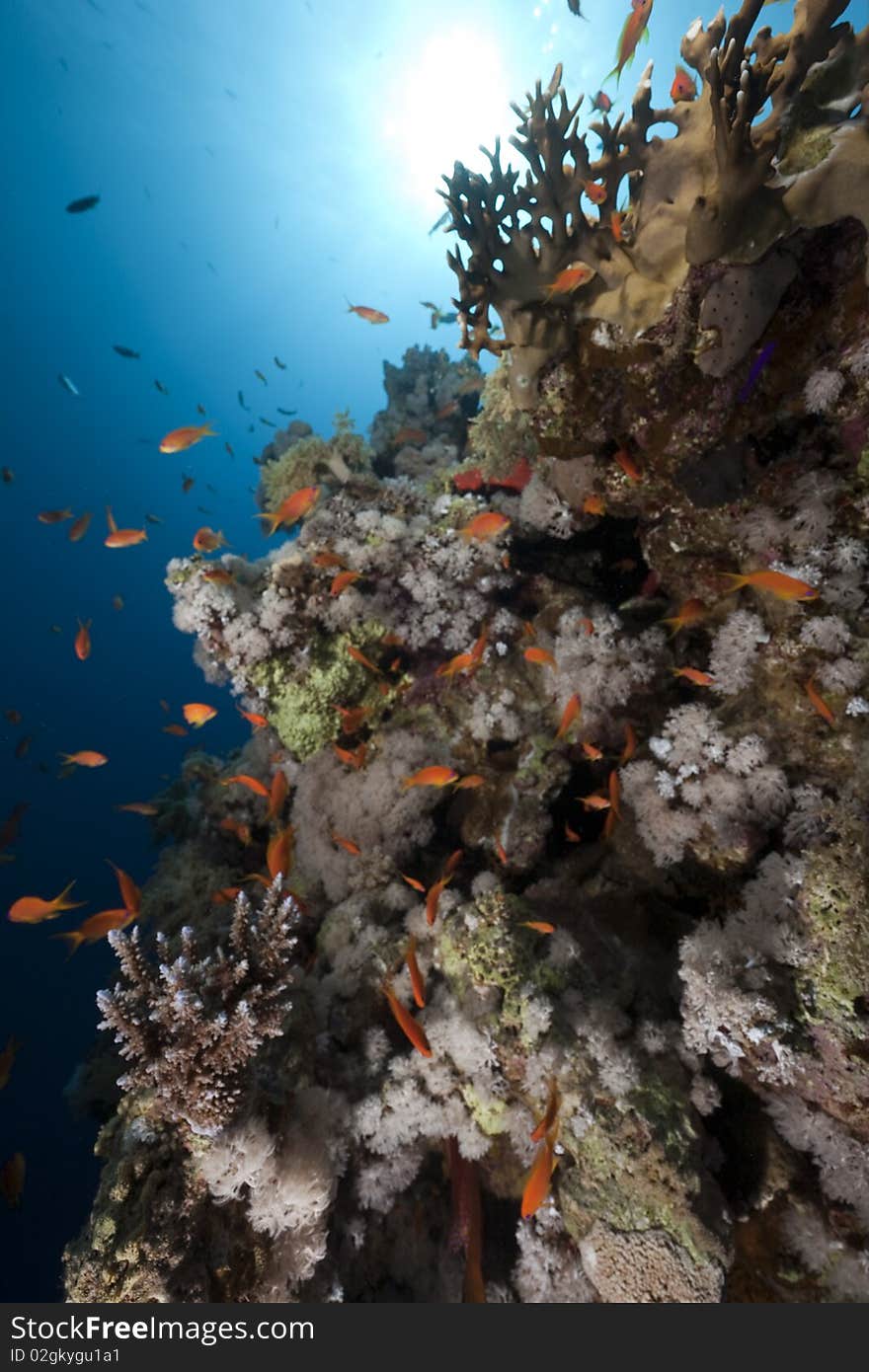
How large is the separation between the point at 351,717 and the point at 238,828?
2.74 meters

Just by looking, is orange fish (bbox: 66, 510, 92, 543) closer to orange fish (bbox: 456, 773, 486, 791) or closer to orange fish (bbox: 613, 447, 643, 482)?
orange fish (bbox: 456, 773, 486, 791)

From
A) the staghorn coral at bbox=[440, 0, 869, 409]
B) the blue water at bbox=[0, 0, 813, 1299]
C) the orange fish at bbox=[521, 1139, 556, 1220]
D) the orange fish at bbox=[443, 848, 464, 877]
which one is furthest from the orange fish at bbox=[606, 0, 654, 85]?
the blue water at bbox=[0, 0, 813, 1299]

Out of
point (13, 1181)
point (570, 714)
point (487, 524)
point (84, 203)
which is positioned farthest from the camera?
point (84, 203)

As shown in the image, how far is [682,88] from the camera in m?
3.75

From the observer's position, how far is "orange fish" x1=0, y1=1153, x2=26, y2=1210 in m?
5.79

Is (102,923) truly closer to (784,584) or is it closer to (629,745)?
(629,745)

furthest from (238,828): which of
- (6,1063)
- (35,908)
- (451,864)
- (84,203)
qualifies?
(84,203)

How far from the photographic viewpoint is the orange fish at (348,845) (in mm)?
5121

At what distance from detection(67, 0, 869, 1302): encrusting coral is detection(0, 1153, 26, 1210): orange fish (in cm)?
378

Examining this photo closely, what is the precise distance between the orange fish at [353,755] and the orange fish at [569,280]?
423cm

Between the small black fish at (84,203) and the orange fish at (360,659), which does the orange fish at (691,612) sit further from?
the small black fish at (84,203)

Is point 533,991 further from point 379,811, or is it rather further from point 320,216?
point 320,216

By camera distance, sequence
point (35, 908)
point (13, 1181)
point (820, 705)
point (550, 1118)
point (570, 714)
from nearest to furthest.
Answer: point (550, 1118) → point (820, 705) → point (570, 714) → point (35, 908) → point (13, 1181)

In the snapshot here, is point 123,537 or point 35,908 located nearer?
point 35,908
